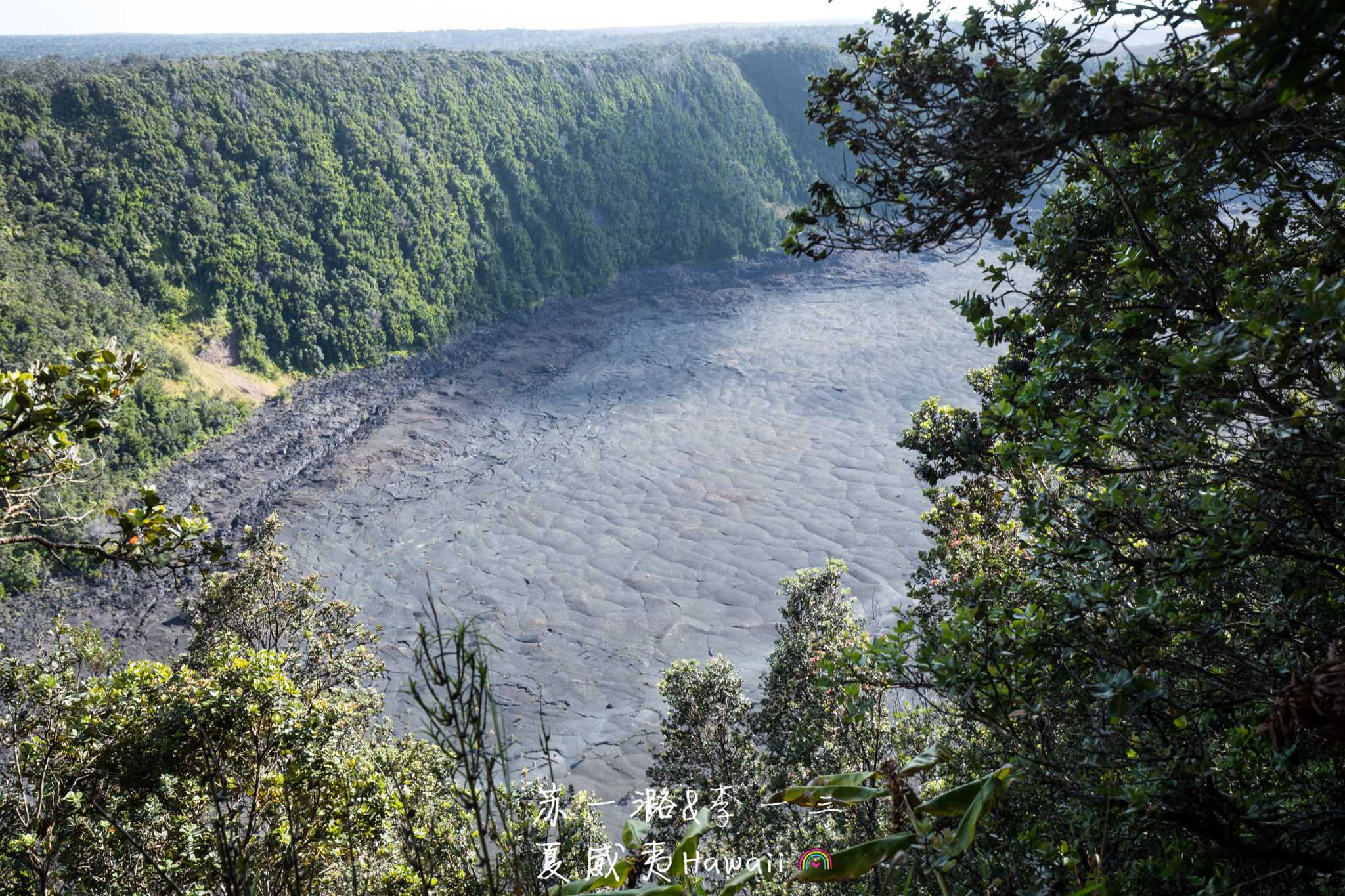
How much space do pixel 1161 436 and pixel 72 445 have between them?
212 inches

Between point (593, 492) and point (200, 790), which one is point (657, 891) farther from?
point (593, 492)

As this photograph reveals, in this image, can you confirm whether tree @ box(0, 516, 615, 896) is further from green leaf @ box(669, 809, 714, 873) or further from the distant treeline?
the distant treeline

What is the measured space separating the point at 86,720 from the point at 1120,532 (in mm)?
6552

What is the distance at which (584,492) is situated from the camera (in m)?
20.0

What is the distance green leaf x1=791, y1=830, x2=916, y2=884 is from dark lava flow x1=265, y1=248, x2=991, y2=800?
1015 cm

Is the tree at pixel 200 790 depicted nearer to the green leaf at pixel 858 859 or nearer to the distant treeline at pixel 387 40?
the green leaf at pixel 858 859

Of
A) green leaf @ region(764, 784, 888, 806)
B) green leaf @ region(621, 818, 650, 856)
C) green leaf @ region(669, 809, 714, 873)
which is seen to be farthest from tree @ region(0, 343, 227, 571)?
green leaf @ region(764, 784, 888, 806)

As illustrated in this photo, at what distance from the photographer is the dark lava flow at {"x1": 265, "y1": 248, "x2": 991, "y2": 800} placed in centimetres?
1440

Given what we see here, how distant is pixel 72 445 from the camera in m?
3.86

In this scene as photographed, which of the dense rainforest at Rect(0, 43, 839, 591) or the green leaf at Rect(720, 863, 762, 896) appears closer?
the green leaf at Rect(720, 863, 762, 896)

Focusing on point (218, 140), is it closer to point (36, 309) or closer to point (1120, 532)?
point (36, 309)

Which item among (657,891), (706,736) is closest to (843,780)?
(657,891)

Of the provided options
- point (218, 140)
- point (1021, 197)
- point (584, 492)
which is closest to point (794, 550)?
point (584, 492)

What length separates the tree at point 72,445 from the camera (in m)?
3.51
